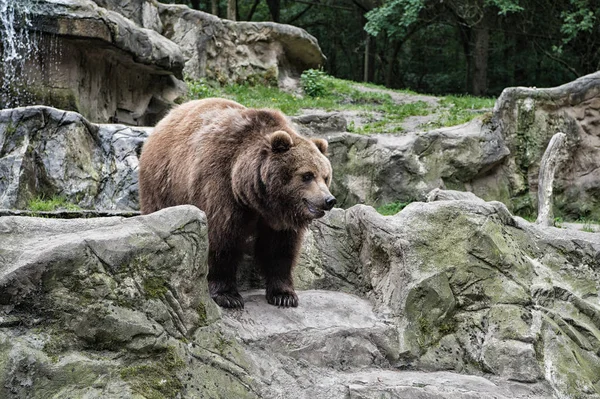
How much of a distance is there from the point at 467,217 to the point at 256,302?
189 centimetres

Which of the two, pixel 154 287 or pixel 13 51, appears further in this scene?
pixel 13 51

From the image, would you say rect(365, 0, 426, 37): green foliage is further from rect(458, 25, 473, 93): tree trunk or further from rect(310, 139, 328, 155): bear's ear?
rect(310, 139, 328, 155): bear's ear

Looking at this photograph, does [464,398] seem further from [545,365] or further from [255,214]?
[255,214]

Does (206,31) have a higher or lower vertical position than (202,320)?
higher

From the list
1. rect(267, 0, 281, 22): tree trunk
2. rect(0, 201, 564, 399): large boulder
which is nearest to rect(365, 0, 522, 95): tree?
rect(267, 0, 281, 22): tree trunk

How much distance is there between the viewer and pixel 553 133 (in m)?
11.4

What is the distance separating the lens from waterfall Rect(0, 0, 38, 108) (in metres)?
10.7

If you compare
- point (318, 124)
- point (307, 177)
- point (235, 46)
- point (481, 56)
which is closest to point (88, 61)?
point (318, 124)

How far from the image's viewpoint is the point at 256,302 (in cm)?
535

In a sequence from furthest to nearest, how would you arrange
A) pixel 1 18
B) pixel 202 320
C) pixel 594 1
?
pixel 594 1 < pixel 1 18 < pixel 202 320

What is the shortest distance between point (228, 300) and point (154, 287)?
1.07m

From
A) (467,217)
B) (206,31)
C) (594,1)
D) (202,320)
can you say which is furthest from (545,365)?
(594,1)

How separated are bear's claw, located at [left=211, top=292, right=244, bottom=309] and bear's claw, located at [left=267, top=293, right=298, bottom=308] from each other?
0.91ft

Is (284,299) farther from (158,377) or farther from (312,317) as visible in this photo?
(158,377)
